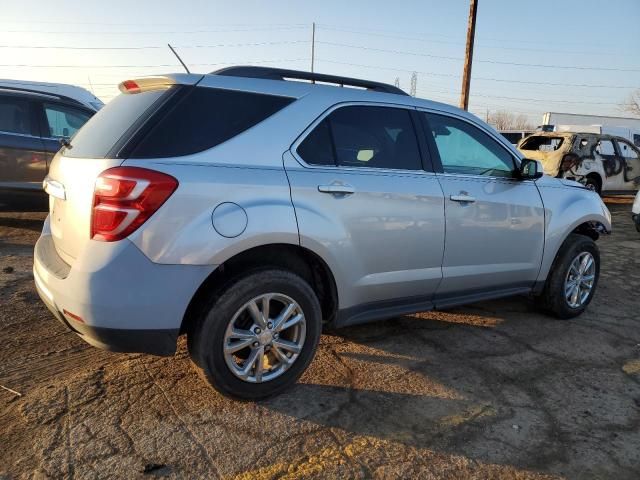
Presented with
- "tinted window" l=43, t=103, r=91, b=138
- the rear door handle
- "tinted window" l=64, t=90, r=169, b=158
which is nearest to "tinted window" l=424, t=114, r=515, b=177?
"tinted window" l=64, t=90, r=169, b=158

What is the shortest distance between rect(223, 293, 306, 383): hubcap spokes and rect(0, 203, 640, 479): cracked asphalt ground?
0.71 ft

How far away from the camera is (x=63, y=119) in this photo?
6.88m

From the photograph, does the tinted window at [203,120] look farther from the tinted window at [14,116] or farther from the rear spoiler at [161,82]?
the tinted window at [14,116]

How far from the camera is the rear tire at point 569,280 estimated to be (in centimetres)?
453

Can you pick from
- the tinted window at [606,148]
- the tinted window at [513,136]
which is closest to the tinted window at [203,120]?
the tinted window at [606,148]

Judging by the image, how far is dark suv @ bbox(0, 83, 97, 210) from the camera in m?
6.35

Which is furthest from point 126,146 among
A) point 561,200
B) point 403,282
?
point 561,200

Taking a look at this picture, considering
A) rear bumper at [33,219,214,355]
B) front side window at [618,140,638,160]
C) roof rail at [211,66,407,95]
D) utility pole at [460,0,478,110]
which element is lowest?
rear bumper at [33,219,214,355]

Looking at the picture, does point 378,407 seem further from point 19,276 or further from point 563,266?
point 19,276

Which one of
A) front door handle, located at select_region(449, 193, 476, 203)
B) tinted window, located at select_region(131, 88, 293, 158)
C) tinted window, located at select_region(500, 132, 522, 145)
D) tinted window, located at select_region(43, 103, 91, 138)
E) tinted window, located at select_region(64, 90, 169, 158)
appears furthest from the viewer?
tinted window, located at select_region(500, 132, 522, 145)

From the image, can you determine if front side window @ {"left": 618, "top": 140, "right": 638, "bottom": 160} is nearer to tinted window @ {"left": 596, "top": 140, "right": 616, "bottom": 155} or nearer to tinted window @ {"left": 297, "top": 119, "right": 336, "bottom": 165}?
tinted window @ {"left": 596, "top": 140, "right": 616, "bottom": 155}

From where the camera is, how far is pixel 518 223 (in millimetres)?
4078

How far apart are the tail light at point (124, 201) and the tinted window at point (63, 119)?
4.93 meters

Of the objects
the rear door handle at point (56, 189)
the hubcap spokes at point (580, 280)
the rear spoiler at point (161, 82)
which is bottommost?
the hubcap spokes at point (580, 280)
